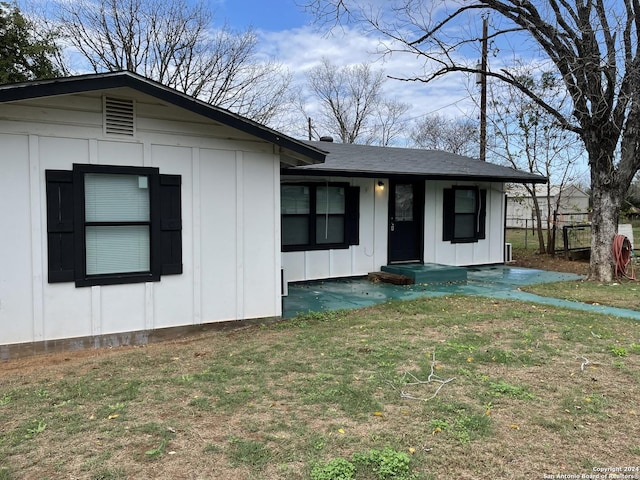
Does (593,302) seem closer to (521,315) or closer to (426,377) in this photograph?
(521,315)

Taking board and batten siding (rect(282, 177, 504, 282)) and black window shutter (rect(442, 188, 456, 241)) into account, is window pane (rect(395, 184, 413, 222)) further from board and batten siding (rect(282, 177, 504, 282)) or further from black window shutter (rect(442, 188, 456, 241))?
black window shutter (rect(442, 188, 456, 241))

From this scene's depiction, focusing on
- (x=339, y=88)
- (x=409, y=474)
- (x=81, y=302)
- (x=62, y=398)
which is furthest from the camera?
(x=339, y=88)

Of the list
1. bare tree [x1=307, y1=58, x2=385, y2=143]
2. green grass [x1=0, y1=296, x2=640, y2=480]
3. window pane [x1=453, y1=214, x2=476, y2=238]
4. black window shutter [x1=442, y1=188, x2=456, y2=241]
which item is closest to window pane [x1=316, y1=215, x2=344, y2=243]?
black window shutter [x1=442, y1=188, x2=456, y2=241]

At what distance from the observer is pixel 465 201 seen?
1102 cm

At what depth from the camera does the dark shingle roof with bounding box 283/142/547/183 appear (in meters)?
8.74

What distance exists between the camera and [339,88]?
31.4 meters

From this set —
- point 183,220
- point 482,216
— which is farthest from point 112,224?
point 482,216

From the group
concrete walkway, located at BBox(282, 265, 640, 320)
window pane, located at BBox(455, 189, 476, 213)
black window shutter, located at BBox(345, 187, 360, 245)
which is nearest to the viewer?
concrete walkway, located at BBox(282, 265, 640, 320)

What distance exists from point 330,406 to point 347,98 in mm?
30574

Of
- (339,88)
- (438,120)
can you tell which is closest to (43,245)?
(339,88)

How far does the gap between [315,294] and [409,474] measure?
18.4 ft

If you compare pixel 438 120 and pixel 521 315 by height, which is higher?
pixel 438 120

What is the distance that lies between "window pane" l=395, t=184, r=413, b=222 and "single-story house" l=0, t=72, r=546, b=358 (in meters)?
4.16

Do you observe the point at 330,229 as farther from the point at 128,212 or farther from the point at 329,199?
the point at 128,212
